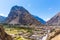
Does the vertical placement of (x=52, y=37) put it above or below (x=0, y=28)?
below

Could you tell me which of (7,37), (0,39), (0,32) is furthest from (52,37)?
(7,37)

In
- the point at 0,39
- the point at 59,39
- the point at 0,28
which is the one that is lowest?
the point at 59,39

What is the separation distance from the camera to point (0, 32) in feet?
57.4

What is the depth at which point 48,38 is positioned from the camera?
29.5ft

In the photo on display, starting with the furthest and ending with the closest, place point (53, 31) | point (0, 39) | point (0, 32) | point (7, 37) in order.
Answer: point (7, 37) < point (0, 32) < point (0, 39) < point (53, 31)

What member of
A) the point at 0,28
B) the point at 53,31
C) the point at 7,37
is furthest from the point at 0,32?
the point at 53,31

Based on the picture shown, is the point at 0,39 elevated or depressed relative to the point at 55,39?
elevated

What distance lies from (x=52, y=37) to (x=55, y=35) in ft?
0.58

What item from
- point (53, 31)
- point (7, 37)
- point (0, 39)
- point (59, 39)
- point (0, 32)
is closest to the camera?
point (59, 39)

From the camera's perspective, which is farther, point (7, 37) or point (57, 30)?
point (7, 37)

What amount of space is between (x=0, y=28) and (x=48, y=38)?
31.6 feet

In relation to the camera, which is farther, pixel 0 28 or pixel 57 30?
pixel 0 28

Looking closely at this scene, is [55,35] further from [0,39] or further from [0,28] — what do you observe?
[0,28]

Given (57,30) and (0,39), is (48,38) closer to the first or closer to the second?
(57,30)
